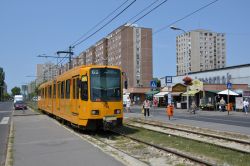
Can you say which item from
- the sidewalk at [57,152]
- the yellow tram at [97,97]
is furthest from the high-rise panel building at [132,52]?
the sidewalk at [57,152]

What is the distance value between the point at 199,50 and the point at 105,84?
2100 inches

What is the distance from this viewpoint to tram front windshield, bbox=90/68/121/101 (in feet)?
56.0

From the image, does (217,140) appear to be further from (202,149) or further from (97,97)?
(97,97)

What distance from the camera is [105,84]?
1741 centimetres

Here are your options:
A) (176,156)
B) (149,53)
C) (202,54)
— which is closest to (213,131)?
(176,156)

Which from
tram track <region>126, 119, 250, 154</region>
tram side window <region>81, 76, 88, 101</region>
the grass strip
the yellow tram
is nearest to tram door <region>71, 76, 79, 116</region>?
the yellow tram

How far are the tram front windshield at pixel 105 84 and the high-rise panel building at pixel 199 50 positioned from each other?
42.8 metres

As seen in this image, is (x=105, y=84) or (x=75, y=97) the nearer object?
(x=105, y=84)

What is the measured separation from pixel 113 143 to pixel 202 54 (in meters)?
56.8

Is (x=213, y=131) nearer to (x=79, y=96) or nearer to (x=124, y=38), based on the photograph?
(x=79, y=96)

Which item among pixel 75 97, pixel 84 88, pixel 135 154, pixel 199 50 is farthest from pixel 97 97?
pixel 199 50

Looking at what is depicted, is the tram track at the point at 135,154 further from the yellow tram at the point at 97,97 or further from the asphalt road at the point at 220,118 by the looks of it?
the asphalt road at the point at 220,118

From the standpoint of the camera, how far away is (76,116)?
59.0 ft

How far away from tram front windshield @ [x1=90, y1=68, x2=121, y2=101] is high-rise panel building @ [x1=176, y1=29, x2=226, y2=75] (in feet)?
141
